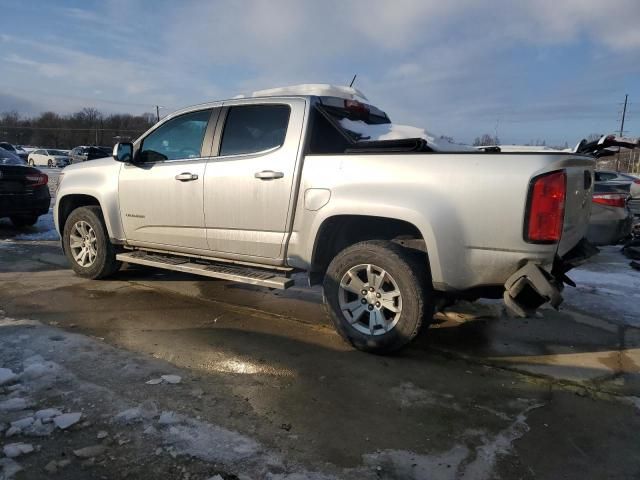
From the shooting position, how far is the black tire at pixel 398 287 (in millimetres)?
3520

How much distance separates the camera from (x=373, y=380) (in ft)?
11.1

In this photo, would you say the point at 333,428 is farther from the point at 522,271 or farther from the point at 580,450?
the point at 522,271

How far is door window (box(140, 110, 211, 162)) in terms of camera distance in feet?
15.9

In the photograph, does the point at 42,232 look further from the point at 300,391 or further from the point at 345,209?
the point at 300,391

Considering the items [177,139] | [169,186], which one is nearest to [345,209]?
[169,186]

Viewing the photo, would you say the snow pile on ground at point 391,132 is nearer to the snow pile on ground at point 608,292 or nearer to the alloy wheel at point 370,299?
the alloy wheel at point 370,299

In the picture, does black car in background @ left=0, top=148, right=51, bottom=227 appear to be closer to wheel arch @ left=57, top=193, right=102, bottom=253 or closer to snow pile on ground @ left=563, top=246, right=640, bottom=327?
wheel arch @ left=57, top=193, right=102, bottom=253

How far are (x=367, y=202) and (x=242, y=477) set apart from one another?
207 cm

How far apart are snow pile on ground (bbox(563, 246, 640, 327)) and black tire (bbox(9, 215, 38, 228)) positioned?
952 cm

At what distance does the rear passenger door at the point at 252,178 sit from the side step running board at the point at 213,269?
138mm

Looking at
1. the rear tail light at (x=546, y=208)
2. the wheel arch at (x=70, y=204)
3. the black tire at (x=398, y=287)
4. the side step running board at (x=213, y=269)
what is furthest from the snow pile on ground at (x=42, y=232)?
the rear tail light at (x=546, y=208)

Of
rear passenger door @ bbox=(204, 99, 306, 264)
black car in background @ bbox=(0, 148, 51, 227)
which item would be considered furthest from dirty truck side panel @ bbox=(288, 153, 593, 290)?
black car in background @ bbox=(0, 148, 51, 227)

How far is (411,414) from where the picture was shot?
2.94 metres

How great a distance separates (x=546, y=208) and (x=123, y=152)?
13.5 feet
